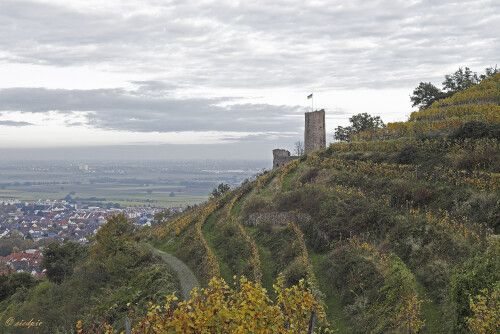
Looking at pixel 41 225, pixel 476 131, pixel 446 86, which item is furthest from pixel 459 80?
pixel 41 225

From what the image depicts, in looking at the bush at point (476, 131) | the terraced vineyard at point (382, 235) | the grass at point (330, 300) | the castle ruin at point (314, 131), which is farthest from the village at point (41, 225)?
the bush at point (476, 131)

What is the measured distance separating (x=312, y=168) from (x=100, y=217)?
304 feet

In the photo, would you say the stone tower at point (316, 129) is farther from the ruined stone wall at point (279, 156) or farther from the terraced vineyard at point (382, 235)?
the terraced vineyard at point (382, 235)


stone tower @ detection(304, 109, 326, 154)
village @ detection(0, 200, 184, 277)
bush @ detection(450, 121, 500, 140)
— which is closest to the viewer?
bush @ detection(450, 121, 500, 140)

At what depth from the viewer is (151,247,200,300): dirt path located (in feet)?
70.1

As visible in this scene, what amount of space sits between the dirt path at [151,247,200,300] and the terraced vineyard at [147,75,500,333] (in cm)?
70

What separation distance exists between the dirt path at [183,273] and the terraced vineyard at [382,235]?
0.70 metres

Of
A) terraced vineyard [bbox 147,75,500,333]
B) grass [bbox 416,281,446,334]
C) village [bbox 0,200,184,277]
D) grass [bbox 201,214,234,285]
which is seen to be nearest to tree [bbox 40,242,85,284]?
terraced vineyard [bbox 147,75,500,333]

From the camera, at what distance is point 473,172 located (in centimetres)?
2067

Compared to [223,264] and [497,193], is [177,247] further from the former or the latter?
[497,193]

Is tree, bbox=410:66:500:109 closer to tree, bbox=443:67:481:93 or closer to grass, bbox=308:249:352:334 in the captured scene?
tree, bbox=443:67:481:93

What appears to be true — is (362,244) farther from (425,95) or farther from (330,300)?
(425,95)

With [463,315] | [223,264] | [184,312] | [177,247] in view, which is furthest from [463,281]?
[177,247]

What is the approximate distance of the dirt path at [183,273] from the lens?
70.1 ft
